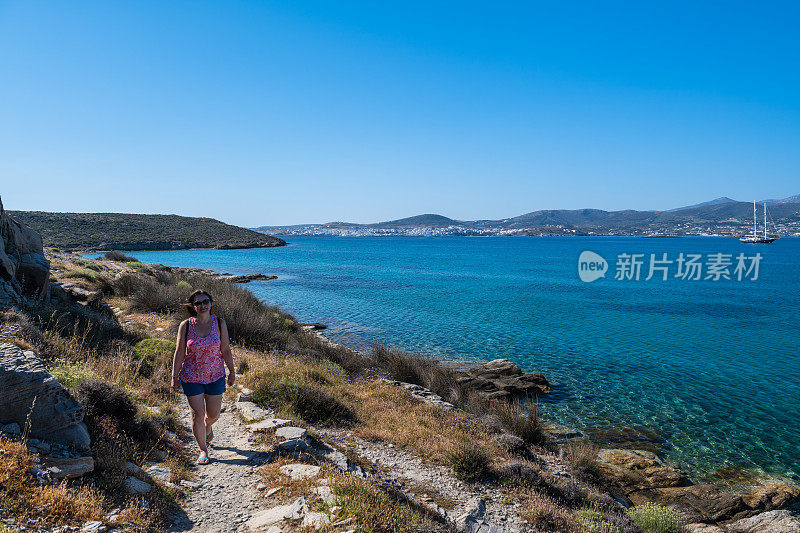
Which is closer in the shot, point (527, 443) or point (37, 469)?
point (37, 469)

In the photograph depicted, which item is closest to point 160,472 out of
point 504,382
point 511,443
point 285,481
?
point 285,481

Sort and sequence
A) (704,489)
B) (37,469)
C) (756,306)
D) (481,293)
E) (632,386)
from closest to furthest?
(37,469)
(704,489)
(632,386)
(756,306)
(481,293)

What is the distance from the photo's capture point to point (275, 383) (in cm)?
850

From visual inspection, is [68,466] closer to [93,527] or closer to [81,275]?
[93,527]

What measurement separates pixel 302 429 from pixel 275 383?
2.18 metres

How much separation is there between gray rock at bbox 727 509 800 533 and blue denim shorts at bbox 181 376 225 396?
8520 millimetres

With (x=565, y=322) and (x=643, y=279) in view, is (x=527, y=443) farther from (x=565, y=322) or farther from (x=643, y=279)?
(x=643, y=279)

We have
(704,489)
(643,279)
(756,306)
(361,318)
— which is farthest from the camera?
(643,279)

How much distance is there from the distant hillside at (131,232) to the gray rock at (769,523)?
80.2m

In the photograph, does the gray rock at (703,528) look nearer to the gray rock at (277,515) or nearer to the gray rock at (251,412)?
the gray rock at (277,515)

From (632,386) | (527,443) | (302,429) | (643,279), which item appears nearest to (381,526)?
(302,429)

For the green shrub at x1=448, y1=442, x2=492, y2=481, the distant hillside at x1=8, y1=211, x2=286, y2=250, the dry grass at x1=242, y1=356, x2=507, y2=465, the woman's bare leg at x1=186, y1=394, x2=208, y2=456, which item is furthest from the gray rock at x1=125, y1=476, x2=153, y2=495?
the distant hillside at x1=8, y1=211, x2=286, y2=250

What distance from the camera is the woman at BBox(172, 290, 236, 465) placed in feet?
18.0

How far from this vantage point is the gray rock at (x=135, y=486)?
14.1 feet
